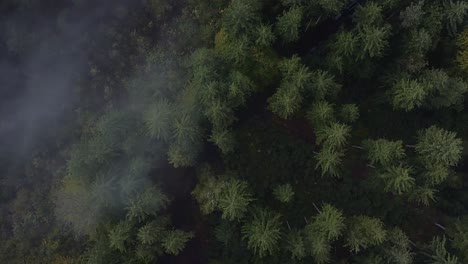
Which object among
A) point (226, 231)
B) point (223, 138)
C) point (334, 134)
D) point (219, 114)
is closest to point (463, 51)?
point (334, 134)

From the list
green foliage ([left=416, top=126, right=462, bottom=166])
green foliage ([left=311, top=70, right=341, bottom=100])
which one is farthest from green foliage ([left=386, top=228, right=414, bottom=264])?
green foliage ([left=311, top=70, right=341, bottom=100])

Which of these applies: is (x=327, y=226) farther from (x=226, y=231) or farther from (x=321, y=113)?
(x=321, y=113)

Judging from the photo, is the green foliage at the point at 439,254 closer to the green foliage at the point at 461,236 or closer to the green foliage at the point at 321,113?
the green foliage at the point at 461,236

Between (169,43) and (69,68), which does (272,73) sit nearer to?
(169,43)

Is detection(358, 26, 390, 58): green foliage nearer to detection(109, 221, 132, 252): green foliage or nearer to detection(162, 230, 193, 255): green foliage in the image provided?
detection(162, 230, 193, 255): green foliage

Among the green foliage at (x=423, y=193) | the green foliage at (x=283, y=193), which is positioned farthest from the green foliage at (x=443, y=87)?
the green foliage at (x=283, y=193)

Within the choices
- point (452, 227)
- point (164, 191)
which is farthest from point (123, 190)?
point (452, 227)
